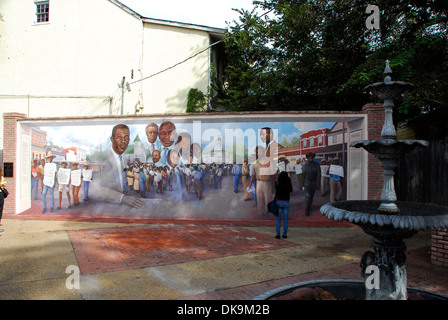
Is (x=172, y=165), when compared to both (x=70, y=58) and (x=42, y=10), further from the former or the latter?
(x=42, y=10)

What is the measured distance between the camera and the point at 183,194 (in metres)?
10.2

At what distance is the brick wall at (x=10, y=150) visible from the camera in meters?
10.8

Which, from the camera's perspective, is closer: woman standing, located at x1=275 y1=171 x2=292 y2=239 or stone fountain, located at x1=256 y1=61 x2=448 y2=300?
stone fountain, located at x1=256 y1=61 x2=448 y2=300

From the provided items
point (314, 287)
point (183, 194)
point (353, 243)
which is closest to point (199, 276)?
point (314, 287)

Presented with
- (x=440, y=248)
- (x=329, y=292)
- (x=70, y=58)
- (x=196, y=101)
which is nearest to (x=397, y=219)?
(x=329, y=292)

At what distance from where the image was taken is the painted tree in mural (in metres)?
7.54

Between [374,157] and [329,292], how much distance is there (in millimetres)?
6388

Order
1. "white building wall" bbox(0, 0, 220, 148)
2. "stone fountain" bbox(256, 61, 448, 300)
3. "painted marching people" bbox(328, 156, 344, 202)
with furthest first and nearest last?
1. "white building wall" bbox(0, 0, 220, 148)
2. "painted marching people" bbox(328, 156, 344, 202)
3. "stone fountain" bbox(256, 61, 448, 300)

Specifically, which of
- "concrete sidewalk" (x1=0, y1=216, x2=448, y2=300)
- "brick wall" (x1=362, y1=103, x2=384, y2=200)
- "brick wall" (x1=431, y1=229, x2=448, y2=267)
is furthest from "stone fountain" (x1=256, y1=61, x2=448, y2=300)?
"brick wall" (x1=362, y1=103, x2=384, y2=200)

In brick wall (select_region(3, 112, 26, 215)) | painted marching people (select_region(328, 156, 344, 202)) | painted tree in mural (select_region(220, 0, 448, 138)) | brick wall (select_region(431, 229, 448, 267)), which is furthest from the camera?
brick wall (select_region(3, 112, 26, 215))

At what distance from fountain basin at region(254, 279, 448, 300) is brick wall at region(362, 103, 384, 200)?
18.6ft

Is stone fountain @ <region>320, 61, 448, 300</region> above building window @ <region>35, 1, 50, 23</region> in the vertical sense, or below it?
below

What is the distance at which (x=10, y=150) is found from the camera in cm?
1095

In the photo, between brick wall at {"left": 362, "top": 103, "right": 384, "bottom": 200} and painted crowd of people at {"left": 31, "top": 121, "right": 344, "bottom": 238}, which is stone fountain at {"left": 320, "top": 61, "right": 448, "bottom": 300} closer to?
brick wall at {"left": 362, "top": 103, "right": 384, "bottom": 200}
